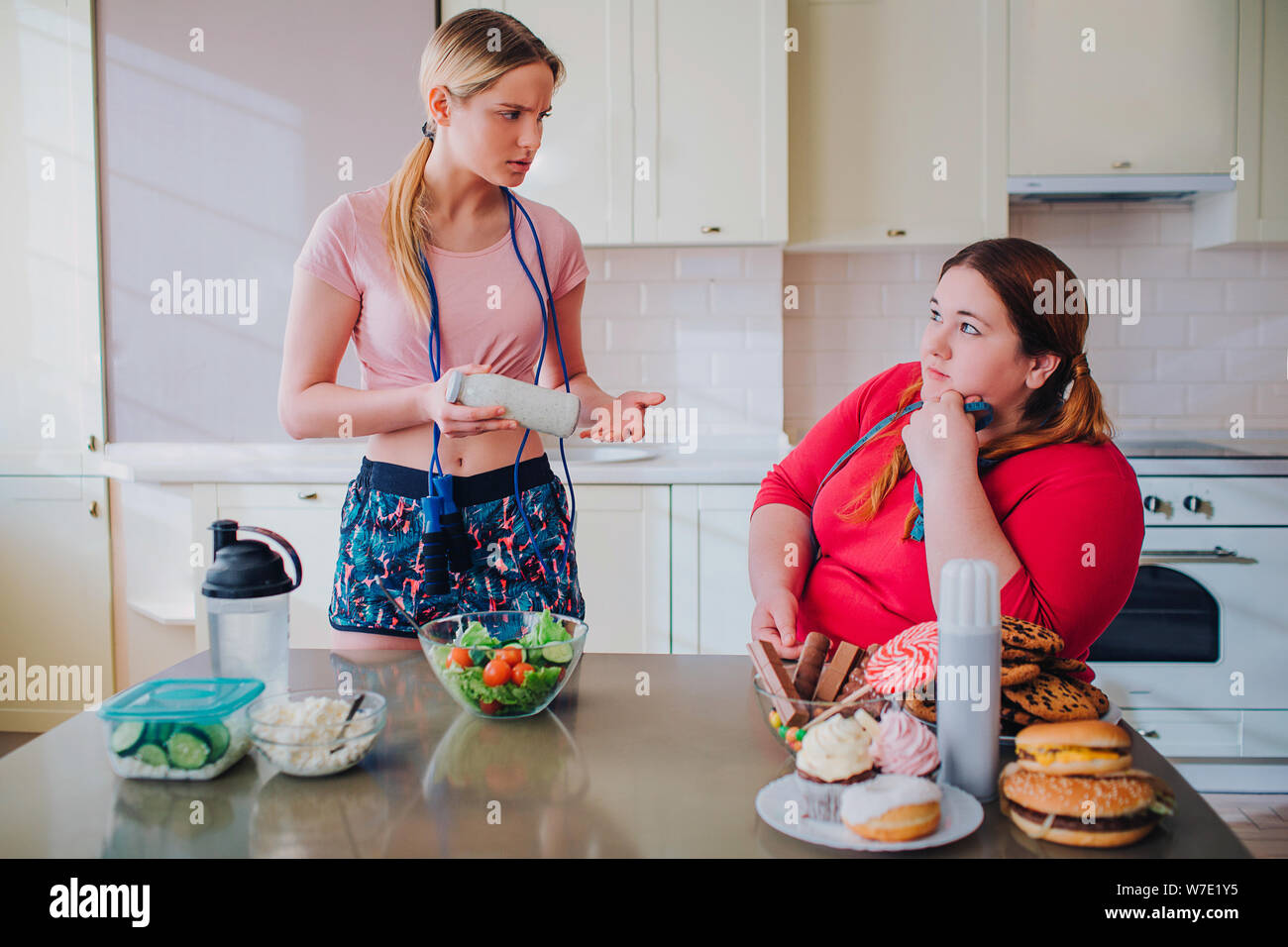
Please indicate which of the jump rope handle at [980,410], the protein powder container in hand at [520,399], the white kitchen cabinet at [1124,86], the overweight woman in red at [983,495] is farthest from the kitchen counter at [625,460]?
the protein powder container in hand at [520,399]

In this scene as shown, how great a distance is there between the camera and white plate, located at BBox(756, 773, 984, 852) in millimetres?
799

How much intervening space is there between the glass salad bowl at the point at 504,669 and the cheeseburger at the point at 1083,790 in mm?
433

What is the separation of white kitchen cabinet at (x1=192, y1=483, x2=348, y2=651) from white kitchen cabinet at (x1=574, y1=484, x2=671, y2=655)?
0.72 m

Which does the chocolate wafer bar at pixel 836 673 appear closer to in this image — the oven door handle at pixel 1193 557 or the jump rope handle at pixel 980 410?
the jump rope handle at pixel 980 410

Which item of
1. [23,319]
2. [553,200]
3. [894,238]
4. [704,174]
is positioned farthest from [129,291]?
[894,238]

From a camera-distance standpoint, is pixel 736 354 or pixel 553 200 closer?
pixel 553 200

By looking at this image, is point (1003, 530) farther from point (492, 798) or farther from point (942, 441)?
point (492, 798)

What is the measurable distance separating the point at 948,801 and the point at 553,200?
2.55 m

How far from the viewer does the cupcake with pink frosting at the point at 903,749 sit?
0.86m

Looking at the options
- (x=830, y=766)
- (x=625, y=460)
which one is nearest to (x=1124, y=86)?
(x=625, y=460)

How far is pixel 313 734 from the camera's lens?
93 cm

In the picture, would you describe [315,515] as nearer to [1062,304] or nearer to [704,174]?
[704,174]

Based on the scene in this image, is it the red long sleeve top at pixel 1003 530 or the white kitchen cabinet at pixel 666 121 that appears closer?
the red long sleeve top at pixel 1003 530
